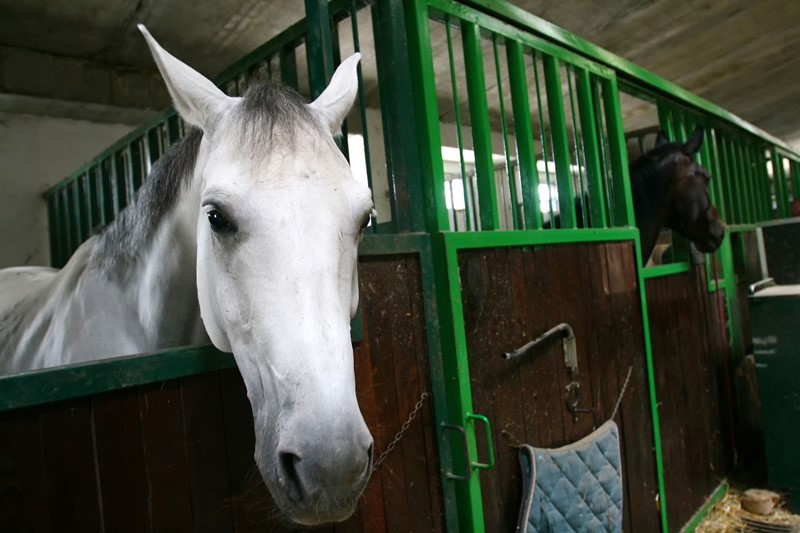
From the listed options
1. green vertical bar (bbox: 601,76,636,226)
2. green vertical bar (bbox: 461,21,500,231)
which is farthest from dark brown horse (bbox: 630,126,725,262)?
green vertical bar (bbox: 461,21,500,231)

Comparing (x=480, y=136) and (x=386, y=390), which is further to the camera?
(x=480, y=136)

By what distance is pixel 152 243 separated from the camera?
4.32 ft

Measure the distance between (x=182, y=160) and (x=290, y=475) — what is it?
854 mm

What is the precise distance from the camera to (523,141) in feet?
6.71

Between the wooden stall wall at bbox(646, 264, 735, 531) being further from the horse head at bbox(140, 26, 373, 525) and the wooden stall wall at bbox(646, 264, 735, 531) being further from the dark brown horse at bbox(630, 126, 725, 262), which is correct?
the horse head at bbox(140, 26, 373, 525)

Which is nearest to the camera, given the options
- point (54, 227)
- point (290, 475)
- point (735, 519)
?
point (290, 475)

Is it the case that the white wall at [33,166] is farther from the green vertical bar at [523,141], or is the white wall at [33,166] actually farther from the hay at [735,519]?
the hay at [735,519]

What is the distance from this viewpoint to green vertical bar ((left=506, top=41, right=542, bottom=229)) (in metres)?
2.01

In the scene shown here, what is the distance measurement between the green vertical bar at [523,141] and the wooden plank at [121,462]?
61.5 inches

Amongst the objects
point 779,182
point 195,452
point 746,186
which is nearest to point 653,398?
point 195,452

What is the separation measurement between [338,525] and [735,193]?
487 cm

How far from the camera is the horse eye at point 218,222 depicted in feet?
2.97

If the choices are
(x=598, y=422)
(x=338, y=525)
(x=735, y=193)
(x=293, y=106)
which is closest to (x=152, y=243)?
(x=293, y=106)

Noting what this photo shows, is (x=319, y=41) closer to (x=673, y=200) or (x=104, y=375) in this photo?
(x=104, y=375)
